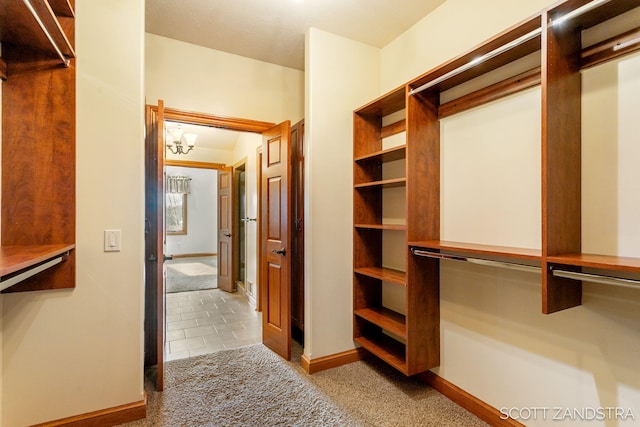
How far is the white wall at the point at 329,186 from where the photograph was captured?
2.53 meters

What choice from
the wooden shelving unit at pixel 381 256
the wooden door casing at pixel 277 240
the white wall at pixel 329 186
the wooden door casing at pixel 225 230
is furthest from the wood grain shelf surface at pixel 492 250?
the wooden door casing at pixel 225 230

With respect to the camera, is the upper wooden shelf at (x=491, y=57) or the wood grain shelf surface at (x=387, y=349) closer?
the upper wooden shelf at (x=491, y=57)

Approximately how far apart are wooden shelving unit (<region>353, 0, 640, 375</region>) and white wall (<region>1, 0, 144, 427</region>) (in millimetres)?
1674

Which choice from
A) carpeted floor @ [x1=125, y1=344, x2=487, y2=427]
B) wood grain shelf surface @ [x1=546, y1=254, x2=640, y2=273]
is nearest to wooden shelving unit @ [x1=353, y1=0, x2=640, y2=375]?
wood grain shelf surface @ [x1=546, y1=254, x2=640, y2=273]

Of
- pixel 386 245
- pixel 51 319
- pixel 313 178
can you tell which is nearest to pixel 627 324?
pixel 386 245

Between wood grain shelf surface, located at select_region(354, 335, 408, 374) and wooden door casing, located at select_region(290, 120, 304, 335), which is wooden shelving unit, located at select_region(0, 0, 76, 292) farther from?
wood grain shelf surface, located at select_region(354, 335, 408, 374)

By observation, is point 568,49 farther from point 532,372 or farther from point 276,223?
point 276,223

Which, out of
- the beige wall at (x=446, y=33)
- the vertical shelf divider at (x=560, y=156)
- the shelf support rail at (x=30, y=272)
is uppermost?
the beige wall at (x=446, y=33)

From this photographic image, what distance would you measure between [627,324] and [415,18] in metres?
2.35

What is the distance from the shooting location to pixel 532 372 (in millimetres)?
1658

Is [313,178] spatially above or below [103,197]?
above

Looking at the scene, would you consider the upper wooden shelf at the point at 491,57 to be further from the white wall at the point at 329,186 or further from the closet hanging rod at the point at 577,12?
the white wall at the point at 329,186

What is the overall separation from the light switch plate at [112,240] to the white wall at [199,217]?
732 cm

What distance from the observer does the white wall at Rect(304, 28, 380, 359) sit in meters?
2.53
